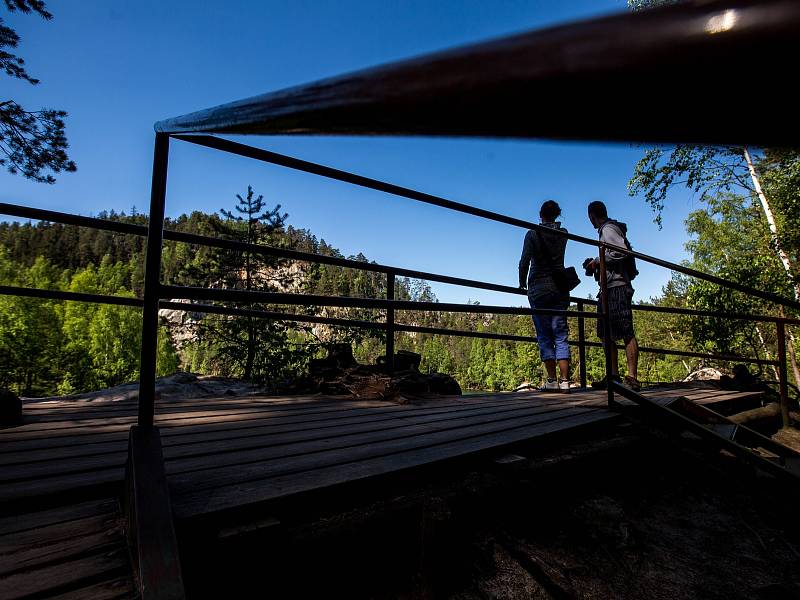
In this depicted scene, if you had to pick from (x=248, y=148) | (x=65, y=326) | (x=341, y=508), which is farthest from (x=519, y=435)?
(x=65, y=326)

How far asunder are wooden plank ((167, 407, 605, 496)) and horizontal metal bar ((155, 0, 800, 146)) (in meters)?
1.28

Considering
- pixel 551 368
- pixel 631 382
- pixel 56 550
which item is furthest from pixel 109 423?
pixel 631 382

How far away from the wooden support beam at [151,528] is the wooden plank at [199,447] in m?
0.39

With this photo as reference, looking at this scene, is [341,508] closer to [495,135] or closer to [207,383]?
[495,135]

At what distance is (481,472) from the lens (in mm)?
1741

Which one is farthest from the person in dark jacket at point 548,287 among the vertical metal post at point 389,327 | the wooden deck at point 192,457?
the vertical metal post at point 389,327

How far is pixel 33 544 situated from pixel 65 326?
188ft

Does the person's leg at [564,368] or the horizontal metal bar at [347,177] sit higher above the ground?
the horizontal metal bar at [347,177]

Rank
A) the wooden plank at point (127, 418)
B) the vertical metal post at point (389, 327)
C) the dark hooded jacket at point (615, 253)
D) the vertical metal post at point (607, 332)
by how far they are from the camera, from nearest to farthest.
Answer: the wooden plank at point (127, 418)
the vertical metal post at point (607, 332)
the vertical metal post at point (389, 327)
the dark hooded jacket at point (615, 253)

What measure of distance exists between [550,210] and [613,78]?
4.21 metres

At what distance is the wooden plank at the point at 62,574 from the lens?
Result: 2.88ft

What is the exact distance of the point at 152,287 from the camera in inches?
52.1

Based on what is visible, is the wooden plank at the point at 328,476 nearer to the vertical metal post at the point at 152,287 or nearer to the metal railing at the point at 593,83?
the vertical metal post at the point at 152,287

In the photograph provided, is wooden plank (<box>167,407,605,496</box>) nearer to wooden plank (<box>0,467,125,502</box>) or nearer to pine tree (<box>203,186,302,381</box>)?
wooden plank (<box>0,467,125,502</box>)
